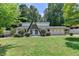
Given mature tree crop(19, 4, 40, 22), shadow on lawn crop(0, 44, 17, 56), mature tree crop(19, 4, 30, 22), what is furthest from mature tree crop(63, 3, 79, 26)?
shadow on lawn crop(0, 44, 17, 56)

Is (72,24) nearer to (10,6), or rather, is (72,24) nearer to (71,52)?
(71,52)

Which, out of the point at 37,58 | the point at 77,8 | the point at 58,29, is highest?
the point at 77,8

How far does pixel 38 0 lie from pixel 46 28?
44cm

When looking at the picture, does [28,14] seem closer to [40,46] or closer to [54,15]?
[54,15]

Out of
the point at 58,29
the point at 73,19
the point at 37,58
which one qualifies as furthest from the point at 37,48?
the point at 73,19

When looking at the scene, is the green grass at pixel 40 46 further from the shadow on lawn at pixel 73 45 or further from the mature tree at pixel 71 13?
the mature tree at pixel 71 13

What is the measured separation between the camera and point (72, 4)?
430cm

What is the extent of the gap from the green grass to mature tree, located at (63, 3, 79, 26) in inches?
9.4

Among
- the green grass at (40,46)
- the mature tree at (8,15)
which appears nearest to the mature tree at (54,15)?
the green grass at (40,46)

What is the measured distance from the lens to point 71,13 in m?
4.40

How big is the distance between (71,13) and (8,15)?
958mm

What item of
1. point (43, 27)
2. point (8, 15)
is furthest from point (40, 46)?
point (8, 15)

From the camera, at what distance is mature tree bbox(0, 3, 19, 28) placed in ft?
14.2

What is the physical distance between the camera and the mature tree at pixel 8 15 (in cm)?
432
